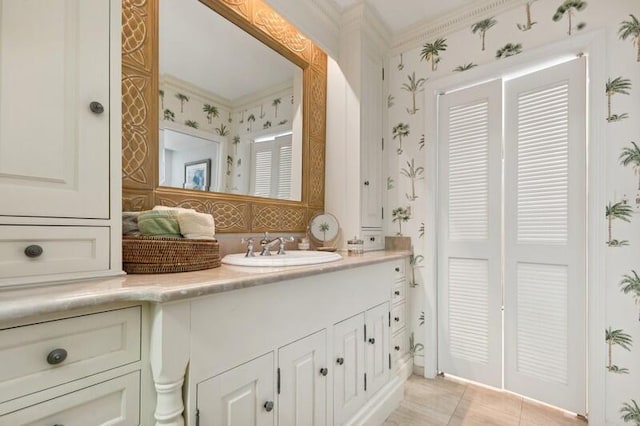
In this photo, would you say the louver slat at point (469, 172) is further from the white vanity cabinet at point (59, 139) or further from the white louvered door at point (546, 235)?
the white vanity cabinet at point (59, 139)

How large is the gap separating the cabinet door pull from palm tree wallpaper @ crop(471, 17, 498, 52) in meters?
2.28

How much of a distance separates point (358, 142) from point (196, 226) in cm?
140

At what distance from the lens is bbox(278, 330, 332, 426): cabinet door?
3.48ft

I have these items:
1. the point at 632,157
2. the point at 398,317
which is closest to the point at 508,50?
the point at 632,157

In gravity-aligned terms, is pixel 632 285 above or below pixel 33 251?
below

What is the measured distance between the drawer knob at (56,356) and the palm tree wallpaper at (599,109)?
82.0 inches

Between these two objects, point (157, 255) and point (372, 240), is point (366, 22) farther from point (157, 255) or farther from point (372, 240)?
point (157, 255)

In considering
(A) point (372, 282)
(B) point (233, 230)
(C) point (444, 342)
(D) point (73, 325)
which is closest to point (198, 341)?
(D) point (73, 325)

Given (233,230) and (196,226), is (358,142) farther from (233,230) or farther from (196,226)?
(196,226)

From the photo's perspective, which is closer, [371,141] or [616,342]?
[616,342]

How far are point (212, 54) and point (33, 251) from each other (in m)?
1.23

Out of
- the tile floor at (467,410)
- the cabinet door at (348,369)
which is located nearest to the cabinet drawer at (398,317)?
the tile floor at (467,410)

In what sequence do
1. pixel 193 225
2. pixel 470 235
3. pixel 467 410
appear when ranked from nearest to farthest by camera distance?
pixel 193 225
pixel 467 410
pixel 470 235

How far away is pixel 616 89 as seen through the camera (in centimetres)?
158
